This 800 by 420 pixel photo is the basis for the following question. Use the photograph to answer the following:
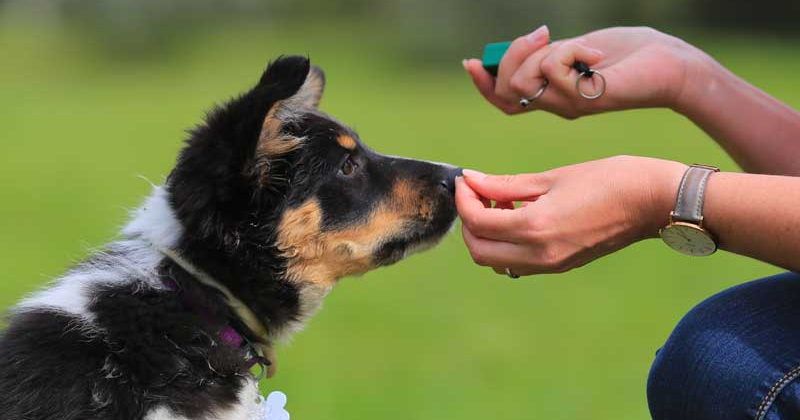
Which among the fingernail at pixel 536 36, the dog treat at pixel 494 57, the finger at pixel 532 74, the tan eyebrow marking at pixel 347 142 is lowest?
the tan eyebrow marking at pixel 347 142

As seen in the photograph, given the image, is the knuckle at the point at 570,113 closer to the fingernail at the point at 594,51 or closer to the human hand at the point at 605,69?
the human hand at the point at 605,69

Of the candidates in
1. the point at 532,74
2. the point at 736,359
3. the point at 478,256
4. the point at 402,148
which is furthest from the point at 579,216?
the point at 402,148

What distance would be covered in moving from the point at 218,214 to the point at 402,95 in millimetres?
21117

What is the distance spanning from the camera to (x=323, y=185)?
12.7 feet

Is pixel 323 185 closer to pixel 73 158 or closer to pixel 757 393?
pixel 757 393

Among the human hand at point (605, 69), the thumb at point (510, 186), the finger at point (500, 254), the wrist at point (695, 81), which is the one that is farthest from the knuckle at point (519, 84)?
the finger at point (500, 254)

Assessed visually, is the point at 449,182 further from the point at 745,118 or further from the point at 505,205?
the point at 745,118

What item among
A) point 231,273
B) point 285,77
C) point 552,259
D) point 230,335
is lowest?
point 230,335

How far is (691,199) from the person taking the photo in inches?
113

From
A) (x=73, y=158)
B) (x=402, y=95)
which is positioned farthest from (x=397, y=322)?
(x=402, y=95)

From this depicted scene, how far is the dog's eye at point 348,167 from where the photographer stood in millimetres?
3934

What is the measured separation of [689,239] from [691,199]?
15 centimetres

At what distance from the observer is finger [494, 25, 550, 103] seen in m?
4.09

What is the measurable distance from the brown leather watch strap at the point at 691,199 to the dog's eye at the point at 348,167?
1455mm
